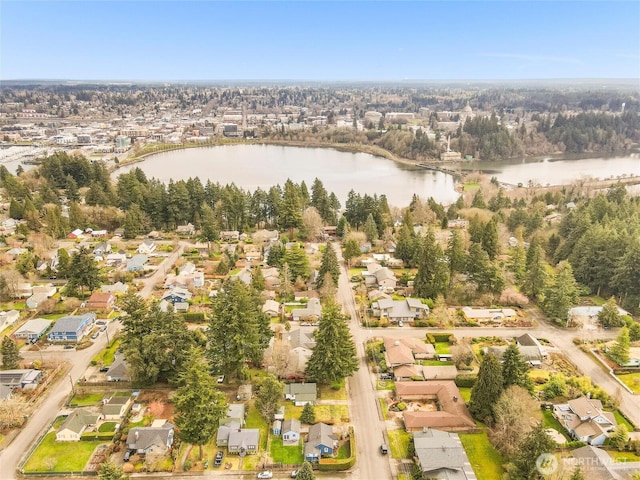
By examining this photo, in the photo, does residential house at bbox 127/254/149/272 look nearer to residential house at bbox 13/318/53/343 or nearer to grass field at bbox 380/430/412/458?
residential house at bbox 13/318/53/343

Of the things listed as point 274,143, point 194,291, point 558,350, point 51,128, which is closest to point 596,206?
point 558,350

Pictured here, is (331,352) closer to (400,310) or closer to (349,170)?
(400,310)

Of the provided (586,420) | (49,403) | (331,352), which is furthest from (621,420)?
(49,403)

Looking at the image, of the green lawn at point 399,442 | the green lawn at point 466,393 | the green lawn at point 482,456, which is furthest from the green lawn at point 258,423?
the green lawn at point 466,393

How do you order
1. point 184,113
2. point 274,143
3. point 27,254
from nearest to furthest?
point 27,254 → point 274,143 → point 184,113

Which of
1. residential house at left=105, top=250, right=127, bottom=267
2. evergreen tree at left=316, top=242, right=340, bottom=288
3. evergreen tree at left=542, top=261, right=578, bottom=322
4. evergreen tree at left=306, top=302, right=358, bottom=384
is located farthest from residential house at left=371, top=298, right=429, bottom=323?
residential house at left=105, top=250, right=127, bottom=267

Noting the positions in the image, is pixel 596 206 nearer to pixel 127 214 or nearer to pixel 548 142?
pixel 127 214

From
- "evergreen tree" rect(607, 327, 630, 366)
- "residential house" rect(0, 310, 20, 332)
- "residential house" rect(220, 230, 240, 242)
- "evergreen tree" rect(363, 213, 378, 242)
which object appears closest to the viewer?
"evergreen tree" rect(607, 327, 630, 366)
